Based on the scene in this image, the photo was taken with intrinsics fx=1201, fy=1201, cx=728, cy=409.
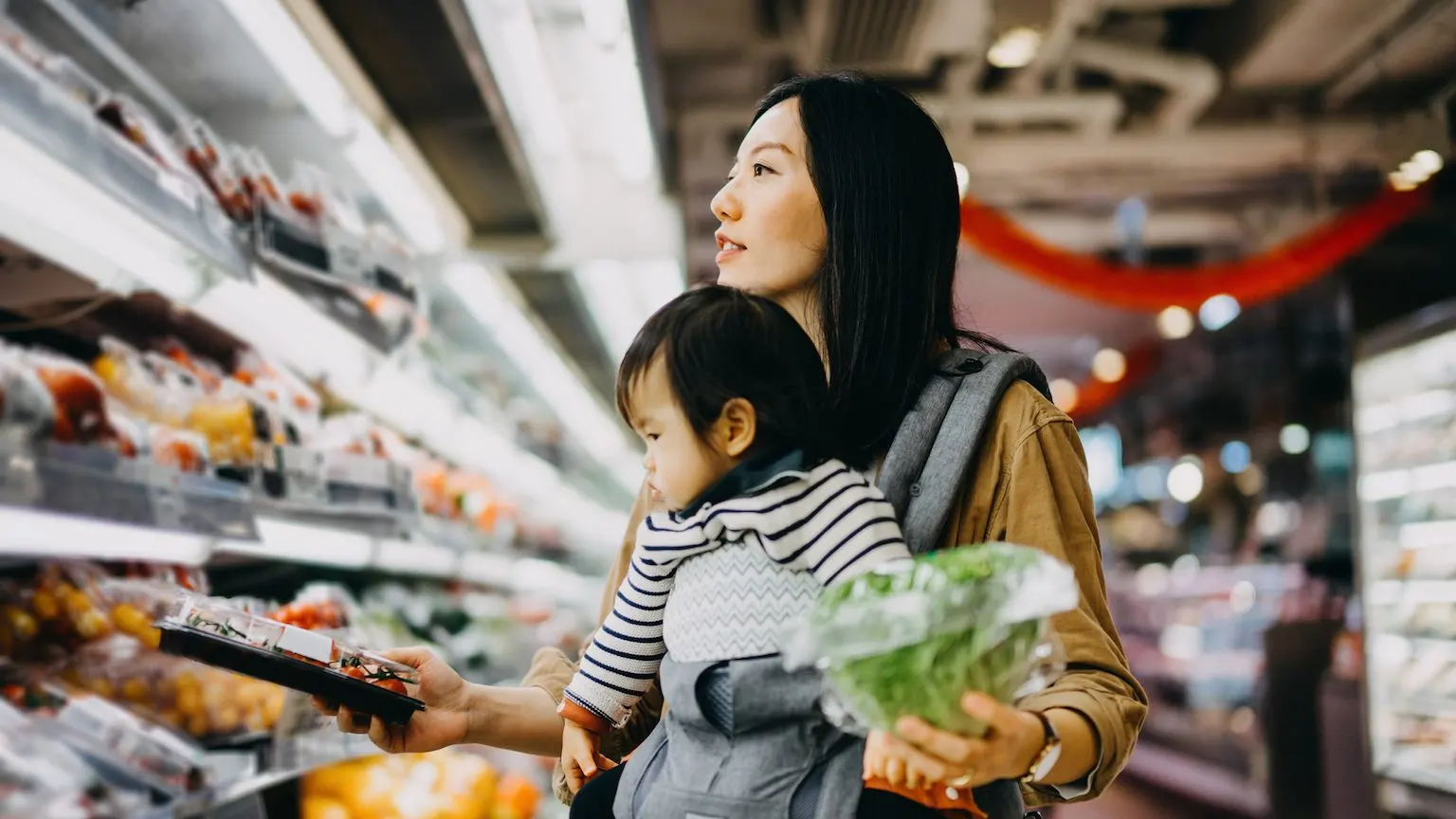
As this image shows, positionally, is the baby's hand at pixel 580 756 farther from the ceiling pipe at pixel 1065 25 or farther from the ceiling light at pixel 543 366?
the ceiling pipe at pixel 1065 25

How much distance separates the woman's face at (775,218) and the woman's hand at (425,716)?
57 centimetres

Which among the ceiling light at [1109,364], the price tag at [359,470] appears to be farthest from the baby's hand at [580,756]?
the ceiling light at [1109,364]

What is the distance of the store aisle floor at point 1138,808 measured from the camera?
7.06 m

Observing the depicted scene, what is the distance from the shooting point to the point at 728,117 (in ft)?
18.5

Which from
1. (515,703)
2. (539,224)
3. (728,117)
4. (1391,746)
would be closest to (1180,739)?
(1391,746)

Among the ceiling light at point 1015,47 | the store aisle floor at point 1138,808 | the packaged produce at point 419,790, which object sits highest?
the ceiling light at point 1015,47

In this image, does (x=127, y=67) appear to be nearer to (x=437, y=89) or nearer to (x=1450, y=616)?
(x=437, y=89)

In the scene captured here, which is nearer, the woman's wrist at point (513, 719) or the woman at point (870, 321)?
the woman at point (870, 321)

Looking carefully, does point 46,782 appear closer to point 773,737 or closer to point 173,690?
point 173,690

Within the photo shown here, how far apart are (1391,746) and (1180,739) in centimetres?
295

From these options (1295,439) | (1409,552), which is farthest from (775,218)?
(1295,439)

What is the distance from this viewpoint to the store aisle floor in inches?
278

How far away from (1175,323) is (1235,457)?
2.64 m

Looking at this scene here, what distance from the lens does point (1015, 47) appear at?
4875 millimetres
